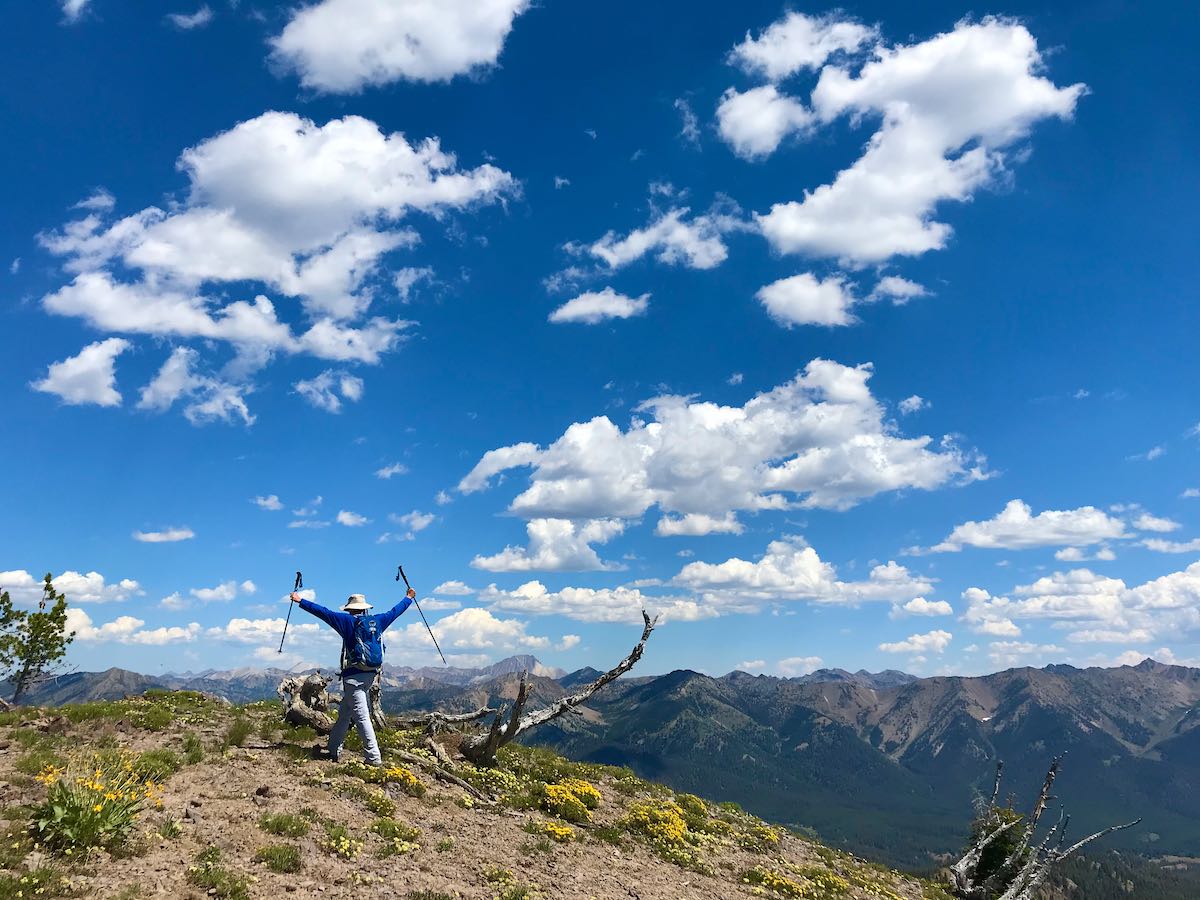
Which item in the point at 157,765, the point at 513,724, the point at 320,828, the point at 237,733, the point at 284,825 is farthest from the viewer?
the point at 513,724

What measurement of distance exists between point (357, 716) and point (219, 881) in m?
7.65

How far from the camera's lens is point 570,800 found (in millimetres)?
20281

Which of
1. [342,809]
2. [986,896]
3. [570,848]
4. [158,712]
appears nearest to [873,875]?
[986,896]

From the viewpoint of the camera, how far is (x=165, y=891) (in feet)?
34.5

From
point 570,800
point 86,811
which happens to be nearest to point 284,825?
point 86,811

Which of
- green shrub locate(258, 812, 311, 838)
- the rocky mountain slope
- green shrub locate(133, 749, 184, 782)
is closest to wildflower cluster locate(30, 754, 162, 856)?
the rocky mountain slope

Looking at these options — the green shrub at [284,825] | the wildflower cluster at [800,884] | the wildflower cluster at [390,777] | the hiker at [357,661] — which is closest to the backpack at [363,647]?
the hiker at [357,661]

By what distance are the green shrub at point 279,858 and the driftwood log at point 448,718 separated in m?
7.52

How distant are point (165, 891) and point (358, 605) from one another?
9402 millimetres

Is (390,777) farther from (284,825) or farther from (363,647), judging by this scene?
(284,825)

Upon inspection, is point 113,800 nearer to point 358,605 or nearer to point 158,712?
point 358,605

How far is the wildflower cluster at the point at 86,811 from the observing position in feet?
36.4

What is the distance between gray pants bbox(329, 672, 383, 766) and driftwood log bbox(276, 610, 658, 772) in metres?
1.88

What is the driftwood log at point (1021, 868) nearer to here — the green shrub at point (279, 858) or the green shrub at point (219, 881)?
the green shrub at point (279, 858)
